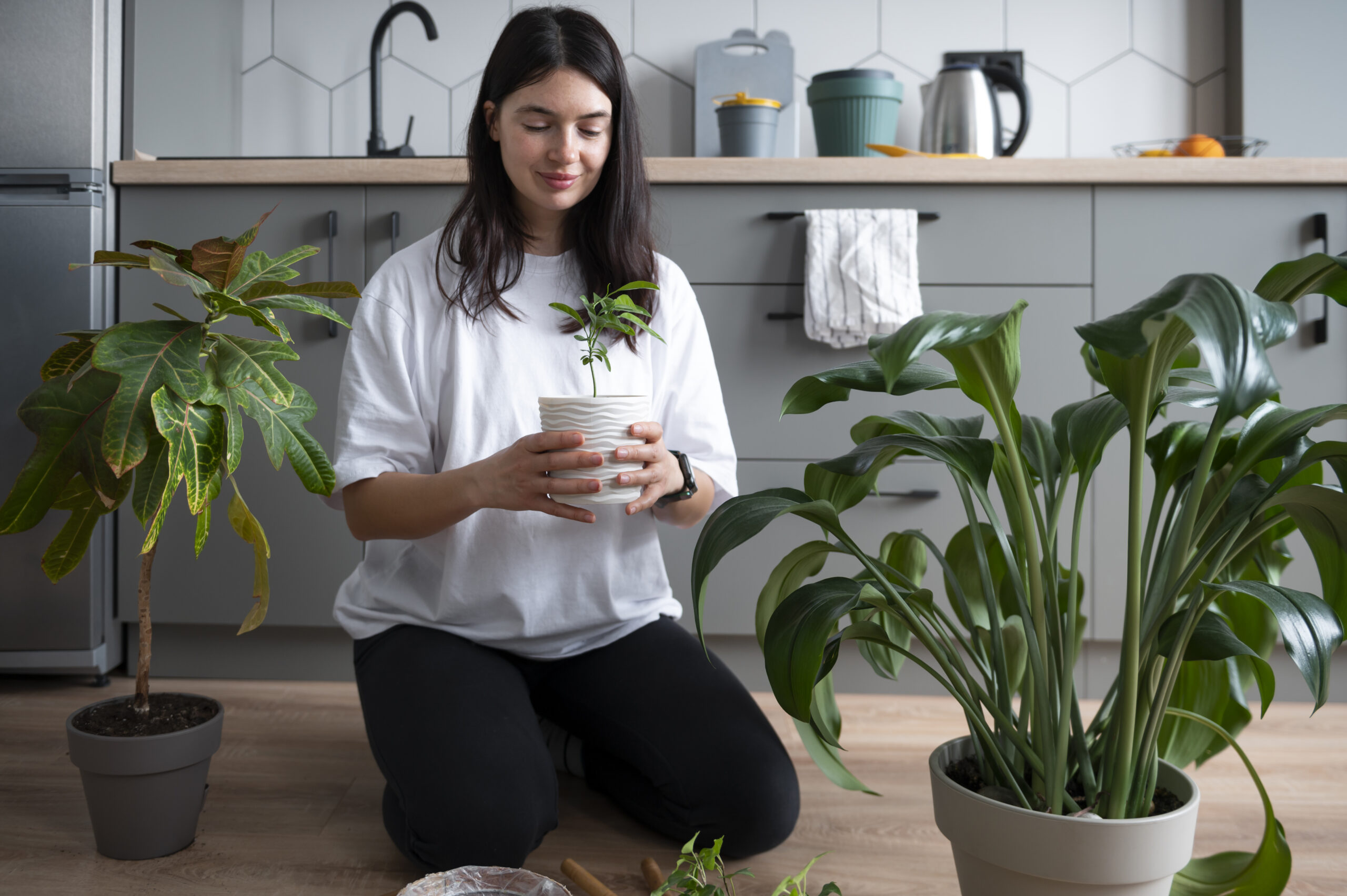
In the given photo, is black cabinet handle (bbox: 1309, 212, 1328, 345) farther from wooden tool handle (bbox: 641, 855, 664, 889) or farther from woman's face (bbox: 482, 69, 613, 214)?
wooden tool handle (bbox: 641, 855, 664, 889)

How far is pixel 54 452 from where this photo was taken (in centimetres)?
97

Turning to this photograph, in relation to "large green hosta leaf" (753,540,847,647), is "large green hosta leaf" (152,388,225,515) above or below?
above

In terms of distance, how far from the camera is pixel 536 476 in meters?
0.97

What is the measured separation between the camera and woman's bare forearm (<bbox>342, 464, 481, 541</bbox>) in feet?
3.48

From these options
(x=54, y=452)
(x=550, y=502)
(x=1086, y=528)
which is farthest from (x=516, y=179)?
(x=1086, y=528)

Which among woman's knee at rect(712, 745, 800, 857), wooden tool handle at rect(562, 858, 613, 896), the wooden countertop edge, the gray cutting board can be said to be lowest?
wooden tool handle at rect(562, 858, 613, 896)

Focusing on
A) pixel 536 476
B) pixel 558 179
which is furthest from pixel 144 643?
pixel 558 179

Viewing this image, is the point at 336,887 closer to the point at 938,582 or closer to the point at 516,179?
the point at 516,179

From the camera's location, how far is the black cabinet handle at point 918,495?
1.67 m

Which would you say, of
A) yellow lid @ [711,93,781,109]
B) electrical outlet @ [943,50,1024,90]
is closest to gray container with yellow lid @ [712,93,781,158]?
yellow lid @ [711,93,781,109]

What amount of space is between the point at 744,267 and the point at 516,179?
654 mm

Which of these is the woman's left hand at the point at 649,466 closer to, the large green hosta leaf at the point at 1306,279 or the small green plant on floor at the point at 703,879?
the small green plant on floor at the point at 703,879

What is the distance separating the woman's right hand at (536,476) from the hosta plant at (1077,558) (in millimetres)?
175

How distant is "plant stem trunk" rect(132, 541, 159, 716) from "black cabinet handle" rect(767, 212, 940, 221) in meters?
1.12
